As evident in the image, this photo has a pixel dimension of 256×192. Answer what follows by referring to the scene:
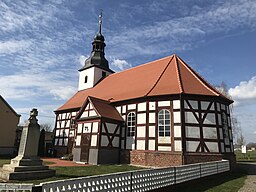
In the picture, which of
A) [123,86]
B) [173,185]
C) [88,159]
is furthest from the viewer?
[123,86]

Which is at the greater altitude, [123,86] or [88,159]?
[123,86]

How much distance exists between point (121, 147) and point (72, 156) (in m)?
5.13

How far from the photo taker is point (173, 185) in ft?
28.7

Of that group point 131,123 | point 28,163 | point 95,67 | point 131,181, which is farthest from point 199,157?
point 95,67

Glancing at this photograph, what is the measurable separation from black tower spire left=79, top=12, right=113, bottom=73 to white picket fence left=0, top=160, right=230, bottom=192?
21077 millimetres

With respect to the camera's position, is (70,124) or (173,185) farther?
(70,124)

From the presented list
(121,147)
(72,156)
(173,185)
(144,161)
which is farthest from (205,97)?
(72,156)

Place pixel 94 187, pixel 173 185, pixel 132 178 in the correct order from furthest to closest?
pixel 173 185 < pixel 132 178 < pixel 94 187

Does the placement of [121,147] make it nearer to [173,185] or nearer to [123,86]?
[123,86]

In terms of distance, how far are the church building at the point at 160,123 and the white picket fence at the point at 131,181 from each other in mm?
4838

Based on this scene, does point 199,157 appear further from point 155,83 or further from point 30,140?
point 30,140

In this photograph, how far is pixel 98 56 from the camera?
97.2 ft

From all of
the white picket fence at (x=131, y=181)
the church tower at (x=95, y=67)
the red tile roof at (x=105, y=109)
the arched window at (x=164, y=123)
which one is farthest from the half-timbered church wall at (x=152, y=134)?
the church tower at (x=95, y=67)

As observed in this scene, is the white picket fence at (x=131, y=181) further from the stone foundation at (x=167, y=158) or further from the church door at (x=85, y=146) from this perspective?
the church door at (x=85, y=146)
